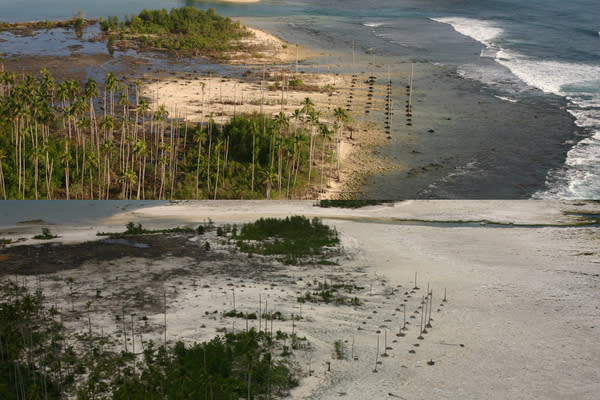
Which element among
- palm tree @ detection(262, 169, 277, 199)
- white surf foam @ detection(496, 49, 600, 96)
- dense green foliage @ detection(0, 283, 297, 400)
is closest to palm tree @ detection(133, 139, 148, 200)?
palm tree @ detection(262, 169, 277, 199)

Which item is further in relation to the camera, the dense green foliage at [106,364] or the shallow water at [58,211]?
the shallow water at [58,211]

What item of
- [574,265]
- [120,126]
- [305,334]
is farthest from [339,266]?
[120,126]

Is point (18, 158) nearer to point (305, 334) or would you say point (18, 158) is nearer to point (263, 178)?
point (263, 178)

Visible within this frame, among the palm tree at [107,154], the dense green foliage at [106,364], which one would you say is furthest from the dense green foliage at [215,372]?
the palm tree at [107,154]

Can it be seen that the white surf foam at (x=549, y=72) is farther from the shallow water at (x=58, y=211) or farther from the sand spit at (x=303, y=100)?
the shallow water at (x=58, y=211)

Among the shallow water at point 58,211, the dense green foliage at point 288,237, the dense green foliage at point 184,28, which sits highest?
the dense green foliage at point 184,28

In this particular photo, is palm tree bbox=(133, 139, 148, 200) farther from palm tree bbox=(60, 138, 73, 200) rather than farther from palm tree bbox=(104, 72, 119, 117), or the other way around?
palm tree bbox=(104, 72, 119, 117)

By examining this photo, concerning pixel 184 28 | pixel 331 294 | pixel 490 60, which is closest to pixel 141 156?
pixel 184 28
